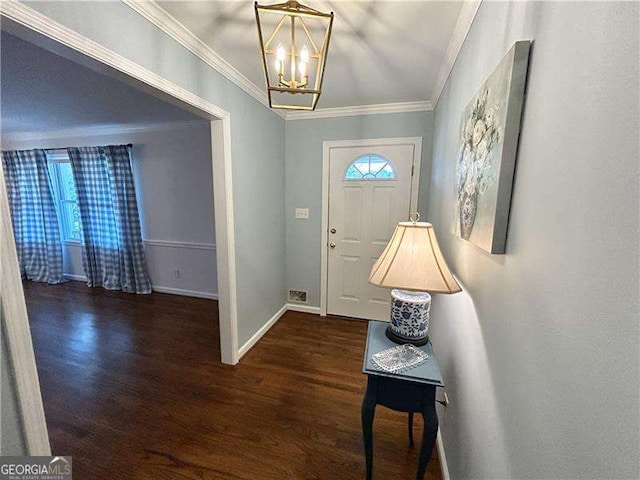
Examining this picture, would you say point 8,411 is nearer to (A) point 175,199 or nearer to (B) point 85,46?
(B) point 85,46

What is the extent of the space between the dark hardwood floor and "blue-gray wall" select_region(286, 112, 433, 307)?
650 mm

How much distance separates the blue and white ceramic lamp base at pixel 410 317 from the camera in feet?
4.18

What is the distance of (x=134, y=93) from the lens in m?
2.33

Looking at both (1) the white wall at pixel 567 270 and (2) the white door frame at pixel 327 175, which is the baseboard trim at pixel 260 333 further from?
(1) the white wall at pixel 567 270

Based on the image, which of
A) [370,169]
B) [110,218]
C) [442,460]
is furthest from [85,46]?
[110,218]

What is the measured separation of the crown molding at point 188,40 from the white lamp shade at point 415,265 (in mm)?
1636

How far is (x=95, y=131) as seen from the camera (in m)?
3.77

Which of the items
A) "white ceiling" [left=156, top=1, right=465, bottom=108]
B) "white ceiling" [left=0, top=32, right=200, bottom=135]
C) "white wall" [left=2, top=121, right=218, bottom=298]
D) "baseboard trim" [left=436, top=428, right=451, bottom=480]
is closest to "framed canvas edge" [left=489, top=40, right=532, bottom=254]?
"white ceiling" [left=156, top=1, right=465, bottom=108]

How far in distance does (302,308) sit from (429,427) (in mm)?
2208

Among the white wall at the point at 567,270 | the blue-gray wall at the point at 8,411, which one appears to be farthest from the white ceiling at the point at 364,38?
the blue-gray wall at the point at 8,411

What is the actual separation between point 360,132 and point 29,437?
118 inches

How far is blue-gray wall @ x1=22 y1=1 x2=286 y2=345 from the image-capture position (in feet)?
3.72

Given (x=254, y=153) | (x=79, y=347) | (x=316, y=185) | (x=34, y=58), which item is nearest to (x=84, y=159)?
(x=34, y=58)

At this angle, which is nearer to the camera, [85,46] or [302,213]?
[85,46]
